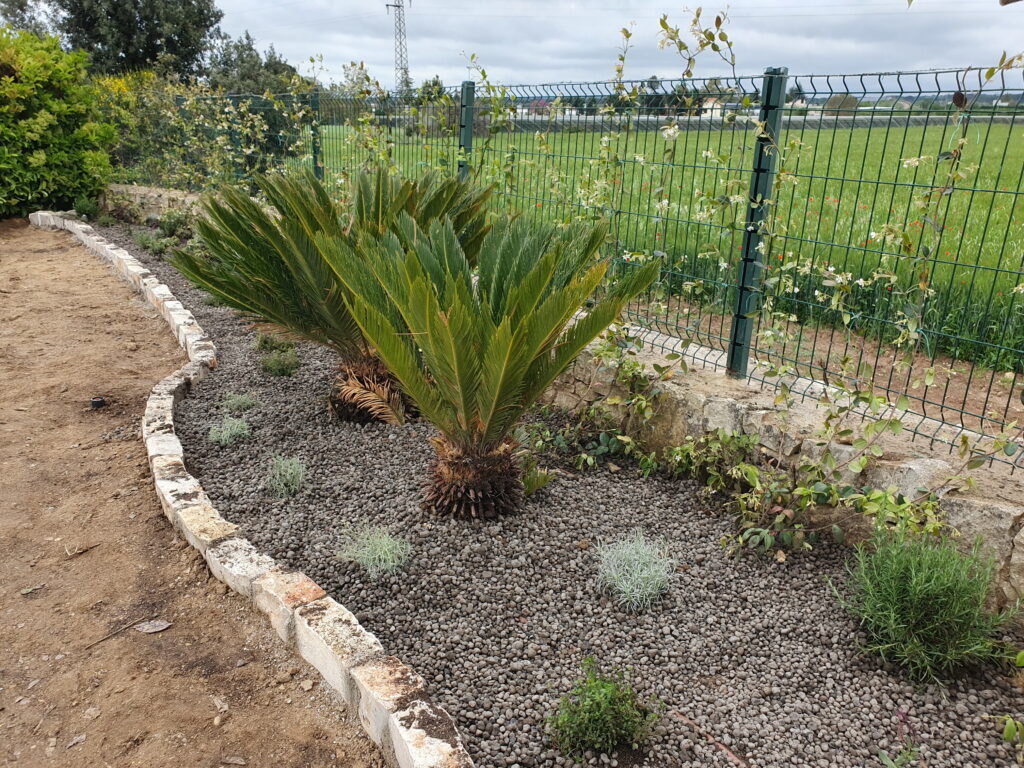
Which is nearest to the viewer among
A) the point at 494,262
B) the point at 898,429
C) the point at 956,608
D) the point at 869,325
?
the point at 956,608

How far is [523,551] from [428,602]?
50 centimetres

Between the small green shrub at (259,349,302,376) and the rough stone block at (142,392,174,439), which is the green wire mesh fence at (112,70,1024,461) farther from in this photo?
the rough stone block at (142,392,174,439)

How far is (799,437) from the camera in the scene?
3.37 metres

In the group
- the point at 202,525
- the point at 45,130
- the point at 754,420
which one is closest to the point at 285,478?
the point at 202,525

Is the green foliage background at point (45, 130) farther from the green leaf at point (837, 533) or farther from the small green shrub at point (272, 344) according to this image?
the green leaf at point (837, 533)

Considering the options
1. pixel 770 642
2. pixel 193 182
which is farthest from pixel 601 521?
pixel 193 182

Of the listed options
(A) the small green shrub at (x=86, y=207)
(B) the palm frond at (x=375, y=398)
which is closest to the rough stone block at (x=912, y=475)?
(B) the palm frond at (x=375, y=398)

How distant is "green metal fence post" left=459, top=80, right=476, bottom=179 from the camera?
571cm

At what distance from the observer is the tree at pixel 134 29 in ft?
79.3

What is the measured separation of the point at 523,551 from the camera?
3184 millimetres

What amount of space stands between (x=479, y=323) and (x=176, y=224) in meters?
7.49

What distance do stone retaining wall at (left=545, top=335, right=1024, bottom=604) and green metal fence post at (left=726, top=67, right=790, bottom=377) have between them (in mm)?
200

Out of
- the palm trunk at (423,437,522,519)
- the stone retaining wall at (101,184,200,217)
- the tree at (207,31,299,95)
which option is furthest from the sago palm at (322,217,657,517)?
the tree at (207,31,299,95)

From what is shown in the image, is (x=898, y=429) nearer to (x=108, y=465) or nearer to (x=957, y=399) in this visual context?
(x=957, y=399)
